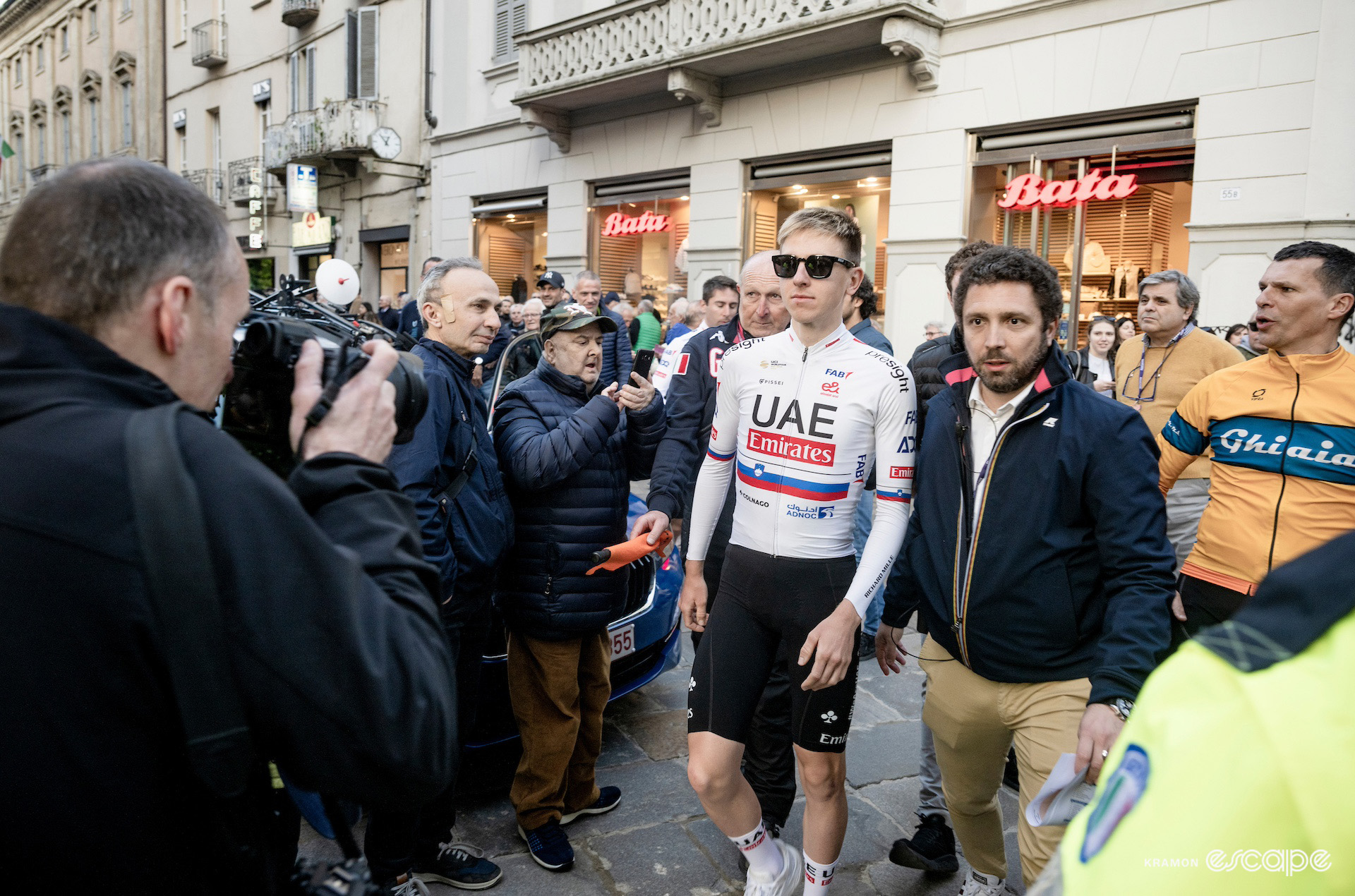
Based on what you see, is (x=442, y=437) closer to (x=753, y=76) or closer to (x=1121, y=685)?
(x=1121, y=685)

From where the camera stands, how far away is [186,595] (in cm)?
99

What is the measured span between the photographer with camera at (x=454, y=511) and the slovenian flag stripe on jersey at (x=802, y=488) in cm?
95

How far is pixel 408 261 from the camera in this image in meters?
19.9

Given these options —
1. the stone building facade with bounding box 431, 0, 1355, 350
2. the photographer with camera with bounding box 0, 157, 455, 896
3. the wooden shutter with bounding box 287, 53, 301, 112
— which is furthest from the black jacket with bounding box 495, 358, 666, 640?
the wooden shutter with bounding box 287, 53, 301, 112

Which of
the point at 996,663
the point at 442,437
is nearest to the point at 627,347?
the point at 442,437

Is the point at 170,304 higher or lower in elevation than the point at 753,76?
lower

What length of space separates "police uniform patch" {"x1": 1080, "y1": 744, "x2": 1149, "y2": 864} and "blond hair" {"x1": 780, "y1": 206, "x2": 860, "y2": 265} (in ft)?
7.37

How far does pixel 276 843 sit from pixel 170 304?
74cm

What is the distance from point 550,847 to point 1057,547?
6.58 ft

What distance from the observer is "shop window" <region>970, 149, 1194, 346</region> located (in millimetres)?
9680

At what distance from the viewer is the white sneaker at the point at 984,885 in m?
2.73

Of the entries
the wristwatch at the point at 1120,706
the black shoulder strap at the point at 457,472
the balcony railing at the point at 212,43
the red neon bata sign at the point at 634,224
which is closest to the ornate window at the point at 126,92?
the balcony railing at the point at 212,43

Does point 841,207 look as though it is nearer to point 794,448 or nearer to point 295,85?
point 794,448

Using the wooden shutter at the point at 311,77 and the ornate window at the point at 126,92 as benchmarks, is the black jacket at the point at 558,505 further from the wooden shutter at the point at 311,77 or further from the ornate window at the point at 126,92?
the ornate window at the point at 126,92
